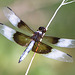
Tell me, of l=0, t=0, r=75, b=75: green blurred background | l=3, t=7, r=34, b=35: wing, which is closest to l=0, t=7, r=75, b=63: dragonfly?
l=3, t=7, r=34, b=35: wing

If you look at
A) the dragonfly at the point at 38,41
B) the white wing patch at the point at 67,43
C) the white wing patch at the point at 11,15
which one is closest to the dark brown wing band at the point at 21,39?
the dragonfly at the point at 38,41

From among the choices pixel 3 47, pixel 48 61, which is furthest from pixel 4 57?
pixel 48 61

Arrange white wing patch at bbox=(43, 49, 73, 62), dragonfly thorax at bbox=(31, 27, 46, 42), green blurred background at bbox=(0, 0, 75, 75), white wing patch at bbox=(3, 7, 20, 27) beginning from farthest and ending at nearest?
green blurred background at bbox=(0, 0, 75, 75) < white wing patch at bbox=(3, 7, 20, 27) < dragonfly thorax at bbox=(31, 27, 46, 42) < white wing patch at bbox=(43, 49, 73, 62)

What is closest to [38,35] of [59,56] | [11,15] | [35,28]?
[59,56]

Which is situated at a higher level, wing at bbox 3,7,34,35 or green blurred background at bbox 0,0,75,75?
wing at bbox 3,7,34,35

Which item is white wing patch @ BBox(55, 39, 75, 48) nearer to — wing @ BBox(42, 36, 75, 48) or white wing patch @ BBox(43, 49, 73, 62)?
wing @ BBox(42, 36, 75, 48)

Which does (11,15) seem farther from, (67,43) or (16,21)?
(67,43)

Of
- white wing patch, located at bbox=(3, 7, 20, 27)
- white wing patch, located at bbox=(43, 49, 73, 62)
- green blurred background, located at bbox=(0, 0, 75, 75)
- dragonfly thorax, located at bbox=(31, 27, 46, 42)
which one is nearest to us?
white wing patch, located at bbox=(43, 49, 73, 62)

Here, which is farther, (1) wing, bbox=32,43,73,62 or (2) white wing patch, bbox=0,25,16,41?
(2) white wing patch, bbox=0,25,16,41
